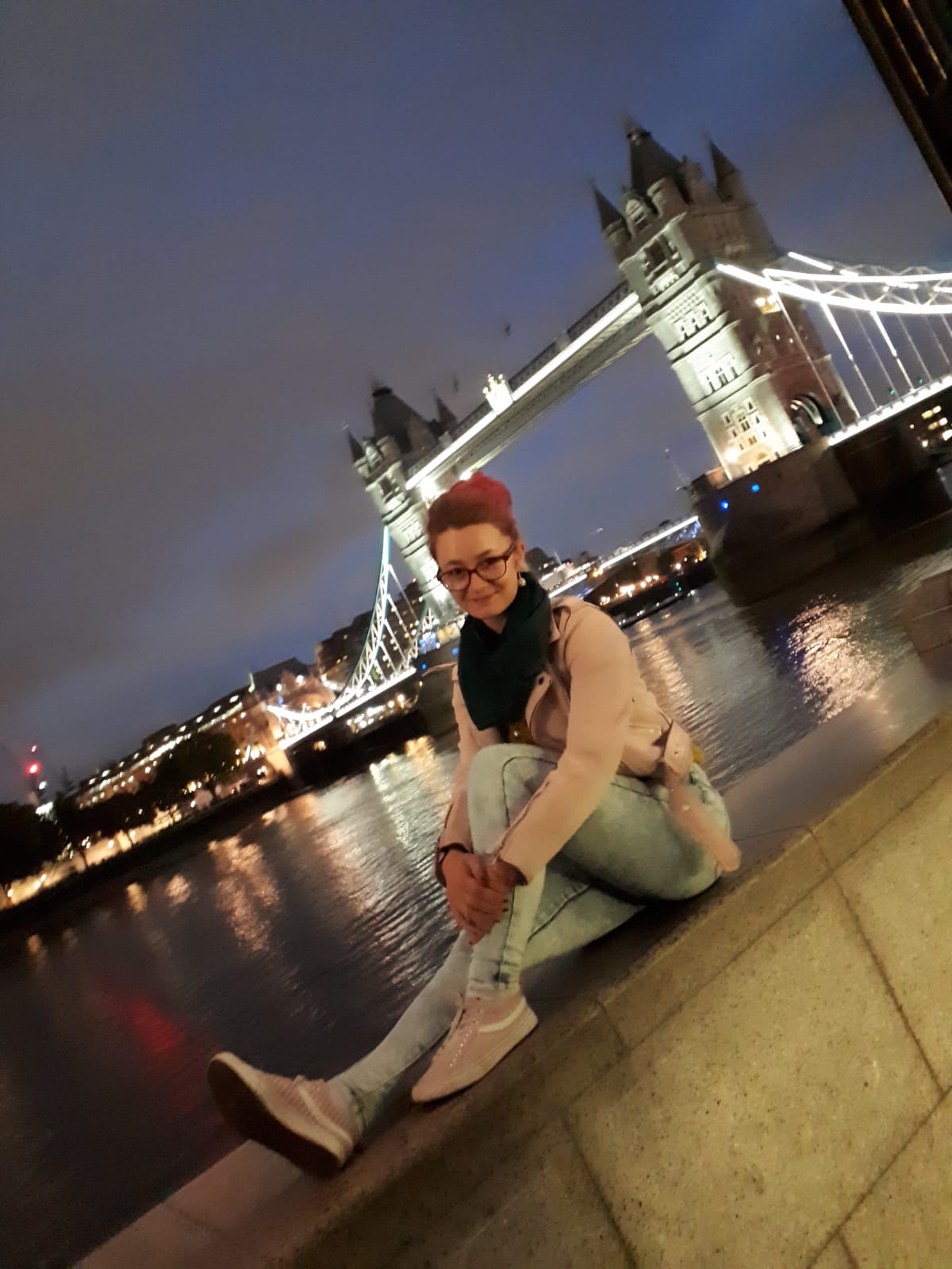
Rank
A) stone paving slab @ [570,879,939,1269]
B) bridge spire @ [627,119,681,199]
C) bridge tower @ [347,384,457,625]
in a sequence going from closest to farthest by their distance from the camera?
stone paving slab @ [570,879,939,1269] < bridge spire @ [627,119,681,199] < bridge tower @ [347,384,457,625]

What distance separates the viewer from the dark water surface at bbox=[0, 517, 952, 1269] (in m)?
3.82

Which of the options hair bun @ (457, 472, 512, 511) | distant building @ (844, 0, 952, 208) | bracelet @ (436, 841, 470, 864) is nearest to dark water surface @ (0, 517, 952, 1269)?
bracelet @ (436, 841, 470, 864)

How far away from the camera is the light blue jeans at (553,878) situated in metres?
1.32

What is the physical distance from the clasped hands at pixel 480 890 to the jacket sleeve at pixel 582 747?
0.06 feet

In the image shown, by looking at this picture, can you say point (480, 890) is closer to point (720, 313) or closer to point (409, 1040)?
point (409, 1040)

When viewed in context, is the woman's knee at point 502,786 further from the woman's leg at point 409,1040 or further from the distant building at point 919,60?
the distant building at point 919,60

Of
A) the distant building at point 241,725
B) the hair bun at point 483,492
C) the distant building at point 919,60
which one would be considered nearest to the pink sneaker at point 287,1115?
the hair bun at point 483,492

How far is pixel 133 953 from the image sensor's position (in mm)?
10125

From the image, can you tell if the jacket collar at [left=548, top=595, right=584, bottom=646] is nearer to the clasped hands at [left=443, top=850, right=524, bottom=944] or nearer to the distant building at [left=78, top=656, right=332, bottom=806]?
the clasped hands at [left=443, top=850, right=524, bottom=944]

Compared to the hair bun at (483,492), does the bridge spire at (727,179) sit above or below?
above

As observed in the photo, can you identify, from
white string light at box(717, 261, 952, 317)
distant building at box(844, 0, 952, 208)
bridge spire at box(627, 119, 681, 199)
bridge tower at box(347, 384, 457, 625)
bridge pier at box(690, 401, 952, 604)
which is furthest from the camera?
bridge tower at box(347, 384, 457, 625)

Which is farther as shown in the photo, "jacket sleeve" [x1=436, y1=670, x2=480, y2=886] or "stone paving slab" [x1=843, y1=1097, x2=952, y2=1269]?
"jacket sleeve" [x1=436, y1=670, x2=480, y2=886]

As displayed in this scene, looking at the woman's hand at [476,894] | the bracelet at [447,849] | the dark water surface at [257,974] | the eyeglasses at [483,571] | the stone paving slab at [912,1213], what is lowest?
the dark water surface at [257,974]

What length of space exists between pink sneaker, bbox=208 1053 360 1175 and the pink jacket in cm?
37
